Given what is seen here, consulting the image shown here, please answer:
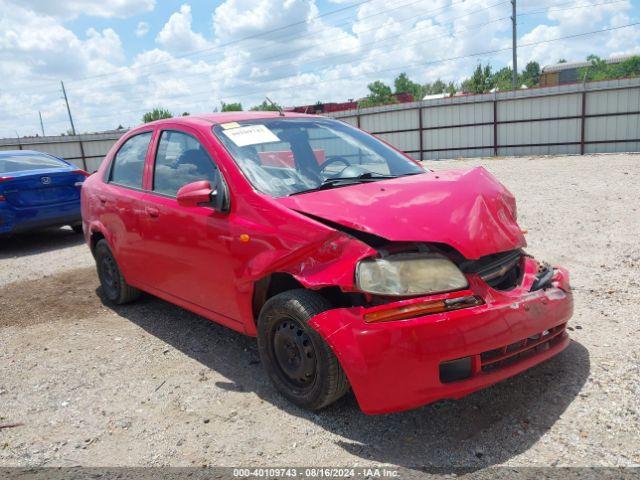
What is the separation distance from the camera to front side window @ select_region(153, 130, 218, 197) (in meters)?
3.37

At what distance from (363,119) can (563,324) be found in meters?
21.6

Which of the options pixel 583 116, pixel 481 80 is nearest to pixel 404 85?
pixel 481 80

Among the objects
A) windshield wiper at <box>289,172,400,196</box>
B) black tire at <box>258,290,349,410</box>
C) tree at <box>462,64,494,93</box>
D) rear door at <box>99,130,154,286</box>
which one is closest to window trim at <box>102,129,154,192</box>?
rear door at <box>99,130,154,286</box>

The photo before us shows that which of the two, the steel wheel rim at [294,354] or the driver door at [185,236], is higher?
the driver door at [185,236]

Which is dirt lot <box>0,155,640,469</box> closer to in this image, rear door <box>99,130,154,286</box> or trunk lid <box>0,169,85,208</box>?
→ rear door <box>99,130,154,286</box>

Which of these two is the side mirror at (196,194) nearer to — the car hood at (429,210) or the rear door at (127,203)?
the car hood at (429,210)

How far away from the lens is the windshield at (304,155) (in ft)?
10.1

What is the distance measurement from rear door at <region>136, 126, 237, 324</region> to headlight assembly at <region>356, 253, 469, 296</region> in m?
0.99

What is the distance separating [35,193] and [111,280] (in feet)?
12.1

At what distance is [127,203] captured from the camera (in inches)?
161

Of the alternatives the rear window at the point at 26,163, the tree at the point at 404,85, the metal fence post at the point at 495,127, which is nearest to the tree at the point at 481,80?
the metal fence post at the point at 495,127

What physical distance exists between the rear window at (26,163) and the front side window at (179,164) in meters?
5.10

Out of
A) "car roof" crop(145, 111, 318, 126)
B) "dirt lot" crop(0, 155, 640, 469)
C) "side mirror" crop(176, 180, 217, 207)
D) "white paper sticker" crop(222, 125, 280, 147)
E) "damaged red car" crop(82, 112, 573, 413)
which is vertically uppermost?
"car roof" crop(145, 111, 318, 126)

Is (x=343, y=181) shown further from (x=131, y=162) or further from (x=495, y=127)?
(x=495, y=127)
